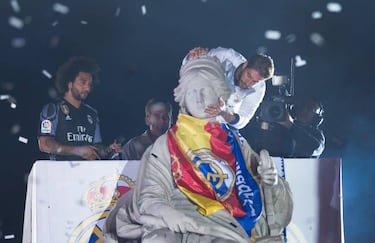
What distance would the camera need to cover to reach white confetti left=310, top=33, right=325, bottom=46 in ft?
12.0

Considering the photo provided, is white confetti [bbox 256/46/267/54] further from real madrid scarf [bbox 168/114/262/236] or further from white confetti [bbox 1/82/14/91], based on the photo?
white confetti [bbox 1/82/14/91]

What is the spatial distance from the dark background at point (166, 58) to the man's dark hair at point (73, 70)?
0.10 ft

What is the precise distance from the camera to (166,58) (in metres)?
3.41

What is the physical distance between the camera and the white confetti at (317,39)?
3650 millimetres

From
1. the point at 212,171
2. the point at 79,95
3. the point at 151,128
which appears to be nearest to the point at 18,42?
the point at 79,95

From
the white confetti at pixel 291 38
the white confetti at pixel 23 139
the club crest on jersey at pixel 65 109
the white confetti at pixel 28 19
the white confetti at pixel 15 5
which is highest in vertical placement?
the white confetti at pixel 291 38

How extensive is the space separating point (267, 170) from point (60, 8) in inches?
52.6

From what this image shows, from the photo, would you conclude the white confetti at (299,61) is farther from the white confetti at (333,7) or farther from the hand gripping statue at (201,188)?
the hand gripping statue at (201,188)

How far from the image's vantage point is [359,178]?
3727mm

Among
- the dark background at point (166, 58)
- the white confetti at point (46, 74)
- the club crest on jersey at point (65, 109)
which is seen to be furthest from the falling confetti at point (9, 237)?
the white confetti at point (46, 74)

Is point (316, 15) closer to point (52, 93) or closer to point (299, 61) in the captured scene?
point (299, 61)

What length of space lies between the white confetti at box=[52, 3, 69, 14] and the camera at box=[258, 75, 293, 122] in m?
1.15

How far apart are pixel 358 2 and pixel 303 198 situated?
48.2 inches

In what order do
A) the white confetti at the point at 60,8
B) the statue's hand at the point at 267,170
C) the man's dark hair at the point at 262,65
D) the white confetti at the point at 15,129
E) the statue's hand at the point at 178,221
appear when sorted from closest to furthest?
1. the statue's hand at the point at 178,221
2. the statue's hand at the point at 267,170
3. the white confetti at the point at 15,129
4. the white confetti at the point at 60,8
5. the man's dark hair at the point at 262,65
